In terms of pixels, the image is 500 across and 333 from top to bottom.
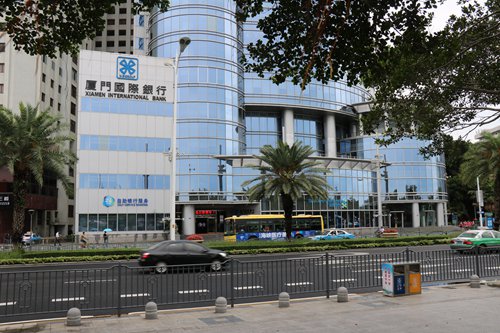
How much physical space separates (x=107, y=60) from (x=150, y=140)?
9.79 meters

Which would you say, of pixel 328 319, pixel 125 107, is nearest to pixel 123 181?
pixel 125 107

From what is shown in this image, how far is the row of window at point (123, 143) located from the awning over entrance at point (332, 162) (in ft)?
23.4

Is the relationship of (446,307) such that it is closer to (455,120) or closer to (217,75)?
(455,120)

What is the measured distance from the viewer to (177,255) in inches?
701

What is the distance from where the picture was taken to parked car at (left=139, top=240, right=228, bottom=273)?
17.6m

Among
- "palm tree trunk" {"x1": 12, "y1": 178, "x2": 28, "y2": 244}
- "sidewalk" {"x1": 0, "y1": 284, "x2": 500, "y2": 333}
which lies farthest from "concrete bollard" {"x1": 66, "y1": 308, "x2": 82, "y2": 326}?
"palm tree trunk" {"x1": 12, "y1": 178, "x2": 28, "y2": 244}

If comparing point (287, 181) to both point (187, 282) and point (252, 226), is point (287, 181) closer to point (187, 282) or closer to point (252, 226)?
point (252, 226)

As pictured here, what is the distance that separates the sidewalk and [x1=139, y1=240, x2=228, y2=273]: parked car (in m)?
7.79

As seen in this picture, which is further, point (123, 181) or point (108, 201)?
point (123, 181)

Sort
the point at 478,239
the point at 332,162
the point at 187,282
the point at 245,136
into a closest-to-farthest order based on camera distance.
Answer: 1. the point at 187,282
2. the point at 478,239
3. the point at 245,136
4. the point at 332,162

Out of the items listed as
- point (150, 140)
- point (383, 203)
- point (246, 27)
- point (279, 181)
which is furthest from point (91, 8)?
point (383, 203)

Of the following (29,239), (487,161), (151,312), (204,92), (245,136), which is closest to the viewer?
(151,312)

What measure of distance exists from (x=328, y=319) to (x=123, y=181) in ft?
137

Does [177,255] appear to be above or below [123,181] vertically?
below
